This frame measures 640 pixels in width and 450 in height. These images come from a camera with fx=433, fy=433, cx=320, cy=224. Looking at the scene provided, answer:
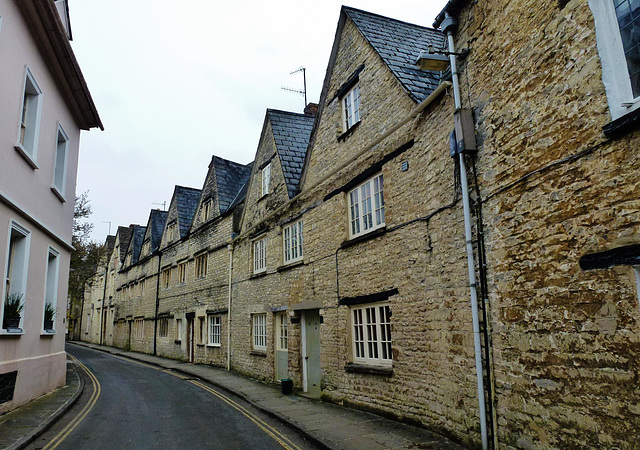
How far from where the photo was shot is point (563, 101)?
17.2ft

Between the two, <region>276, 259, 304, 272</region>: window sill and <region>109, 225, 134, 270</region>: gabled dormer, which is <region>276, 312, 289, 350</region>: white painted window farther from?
<region>109, 225, 134, 270</region>: gabled dormer

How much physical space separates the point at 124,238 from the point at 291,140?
29.3m

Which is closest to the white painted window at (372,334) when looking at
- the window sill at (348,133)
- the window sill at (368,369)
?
the window sill at (368,369)

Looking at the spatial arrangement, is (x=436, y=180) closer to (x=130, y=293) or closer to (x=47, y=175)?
(x=47, y=175)

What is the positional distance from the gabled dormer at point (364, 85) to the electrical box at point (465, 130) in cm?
177

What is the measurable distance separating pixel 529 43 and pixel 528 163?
163 centimetres

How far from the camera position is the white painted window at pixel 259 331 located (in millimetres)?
15033

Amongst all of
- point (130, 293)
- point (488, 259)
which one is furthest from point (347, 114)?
point (130, 293)

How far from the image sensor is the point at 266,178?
16.1 metres

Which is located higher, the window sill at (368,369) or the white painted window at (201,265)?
the white painted window at (201,265)

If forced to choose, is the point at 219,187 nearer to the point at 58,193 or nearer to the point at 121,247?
the point at 58,193

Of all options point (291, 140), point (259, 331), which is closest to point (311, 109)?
point (291, 140)

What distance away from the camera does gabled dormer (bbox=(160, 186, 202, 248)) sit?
84.2 feet

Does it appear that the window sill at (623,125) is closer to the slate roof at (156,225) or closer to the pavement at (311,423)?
the pavement at (311,423)
